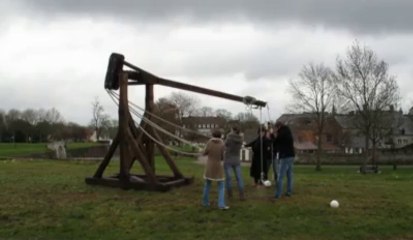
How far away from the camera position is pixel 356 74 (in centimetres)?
5684

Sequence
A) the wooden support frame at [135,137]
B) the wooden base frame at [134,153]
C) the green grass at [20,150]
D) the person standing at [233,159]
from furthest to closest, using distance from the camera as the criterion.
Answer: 1. the green grass at [20,150]
2. the wooden support frame at [135,137]
3. the wooden base frame at [134,153]
4. the person standing at [233,159]

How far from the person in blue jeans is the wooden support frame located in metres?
2.26

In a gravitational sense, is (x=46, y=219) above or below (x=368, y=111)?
below

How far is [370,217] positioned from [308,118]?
58370 millimetres

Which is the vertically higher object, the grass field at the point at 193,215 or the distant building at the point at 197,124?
the distant building at the point at 197,124

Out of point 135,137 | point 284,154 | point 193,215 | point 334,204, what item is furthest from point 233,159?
point 135,137

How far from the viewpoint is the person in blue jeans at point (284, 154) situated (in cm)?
1309

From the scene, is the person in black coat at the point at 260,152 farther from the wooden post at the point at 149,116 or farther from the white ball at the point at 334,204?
the white ball at the point at 334,204

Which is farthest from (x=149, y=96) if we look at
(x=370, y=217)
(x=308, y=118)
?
(x=308, y=118)

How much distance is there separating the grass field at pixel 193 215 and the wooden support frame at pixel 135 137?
45 cm

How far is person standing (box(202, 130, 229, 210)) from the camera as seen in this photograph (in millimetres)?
11805

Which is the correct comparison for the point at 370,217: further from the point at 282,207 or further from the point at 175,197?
the point at 175,197

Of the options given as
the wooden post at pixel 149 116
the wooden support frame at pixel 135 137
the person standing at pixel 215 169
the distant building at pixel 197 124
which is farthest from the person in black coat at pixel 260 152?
the distant building at pixel 197 124

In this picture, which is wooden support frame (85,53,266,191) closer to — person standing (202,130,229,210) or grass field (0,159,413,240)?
grass field (0,159,413,240)
